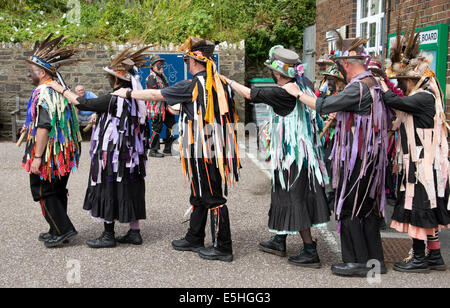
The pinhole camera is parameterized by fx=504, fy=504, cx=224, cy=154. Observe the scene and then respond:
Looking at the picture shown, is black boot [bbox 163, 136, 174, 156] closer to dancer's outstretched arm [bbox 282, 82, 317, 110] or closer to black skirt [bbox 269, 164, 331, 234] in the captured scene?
black skirt [bbox 269, 164, 331, 234]

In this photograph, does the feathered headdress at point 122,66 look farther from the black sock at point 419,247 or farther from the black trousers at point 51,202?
the black sock at point 419,247

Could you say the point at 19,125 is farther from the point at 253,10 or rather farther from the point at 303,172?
the point at 303,172

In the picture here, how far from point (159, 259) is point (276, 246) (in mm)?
1112

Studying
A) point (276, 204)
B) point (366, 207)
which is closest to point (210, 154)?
point (276, 204)

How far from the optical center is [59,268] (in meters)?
4.34

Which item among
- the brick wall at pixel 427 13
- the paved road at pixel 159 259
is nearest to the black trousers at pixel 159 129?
the paved road at pixel 159 259

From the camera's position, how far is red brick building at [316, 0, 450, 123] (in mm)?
6664

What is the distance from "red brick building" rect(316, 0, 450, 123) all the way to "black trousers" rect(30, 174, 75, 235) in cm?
403

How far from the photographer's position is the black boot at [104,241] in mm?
4879

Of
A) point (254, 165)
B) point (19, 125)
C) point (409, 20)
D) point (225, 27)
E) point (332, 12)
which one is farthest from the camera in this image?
point (225, 27)

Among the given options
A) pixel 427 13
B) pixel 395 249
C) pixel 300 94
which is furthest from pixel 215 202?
pixel 427 13

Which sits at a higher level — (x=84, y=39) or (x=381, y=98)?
(x=84, y=39)

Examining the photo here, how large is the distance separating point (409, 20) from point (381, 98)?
403 centimetres

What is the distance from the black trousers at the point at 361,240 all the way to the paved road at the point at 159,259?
19 centimetres
